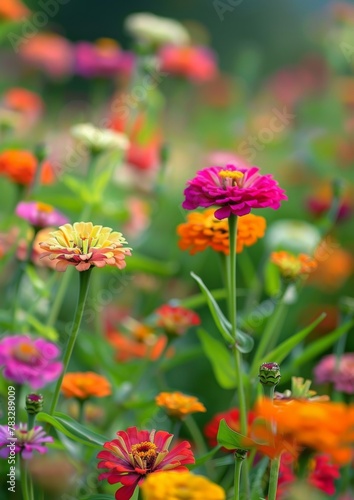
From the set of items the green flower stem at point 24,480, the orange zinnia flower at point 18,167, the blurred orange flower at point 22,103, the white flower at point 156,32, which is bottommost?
the green flower stem at point 24,480

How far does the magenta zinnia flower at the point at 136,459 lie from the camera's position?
1.73 feet

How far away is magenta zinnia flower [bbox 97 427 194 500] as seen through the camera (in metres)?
0.53

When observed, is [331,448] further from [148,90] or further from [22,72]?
[22,72]

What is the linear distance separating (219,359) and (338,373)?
0.14m

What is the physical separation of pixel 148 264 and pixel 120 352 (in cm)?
13

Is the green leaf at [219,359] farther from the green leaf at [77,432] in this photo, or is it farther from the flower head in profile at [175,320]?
the green leaf at [77,432]

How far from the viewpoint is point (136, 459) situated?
53 centimetres

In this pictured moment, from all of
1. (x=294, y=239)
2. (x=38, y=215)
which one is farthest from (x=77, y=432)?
(x=294, y=239)

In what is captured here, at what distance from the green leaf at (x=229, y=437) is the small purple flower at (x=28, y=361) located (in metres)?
0.20

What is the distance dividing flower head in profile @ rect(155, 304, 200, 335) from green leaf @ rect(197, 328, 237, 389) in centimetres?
7

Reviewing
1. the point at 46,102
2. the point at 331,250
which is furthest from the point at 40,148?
the point at 46,102

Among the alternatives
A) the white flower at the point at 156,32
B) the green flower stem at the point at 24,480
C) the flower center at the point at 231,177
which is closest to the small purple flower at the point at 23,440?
the green flower stem at the point at 24,480

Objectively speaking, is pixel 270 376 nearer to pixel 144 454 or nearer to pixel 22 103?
pixel 144 454

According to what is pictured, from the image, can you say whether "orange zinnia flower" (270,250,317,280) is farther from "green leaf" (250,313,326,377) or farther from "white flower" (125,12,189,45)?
"white flower" (125,12,189,45)
